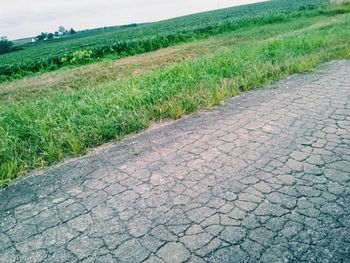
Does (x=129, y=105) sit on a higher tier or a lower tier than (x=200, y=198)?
higher

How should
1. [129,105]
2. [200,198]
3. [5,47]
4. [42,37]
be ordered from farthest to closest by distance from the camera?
1. [42,37]
2. [5,47]
3. [129,105]
4. [200,198]

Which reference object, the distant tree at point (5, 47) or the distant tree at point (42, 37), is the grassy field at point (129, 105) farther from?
the distant tree at point (42, 37)

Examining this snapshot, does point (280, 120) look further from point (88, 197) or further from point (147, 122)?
point (88, 197)

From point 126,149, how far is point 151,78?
377 cm

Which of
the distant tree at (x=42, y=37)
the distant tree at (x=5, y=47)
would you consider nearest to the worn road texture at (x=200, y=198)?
the distant tree at (x=5, y=47)

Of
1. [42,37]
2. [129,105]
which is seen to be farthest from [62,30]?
[129,105]

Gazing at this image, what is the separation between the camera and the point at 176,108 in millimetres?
5961

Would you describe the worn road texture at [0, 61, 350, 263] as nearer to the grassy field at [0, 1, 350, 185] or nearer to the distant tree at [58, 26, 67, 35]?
the grassy field at [0, 1, 350, 185]

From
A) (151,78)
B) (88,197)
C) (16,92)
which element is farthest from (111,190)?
(16,92)

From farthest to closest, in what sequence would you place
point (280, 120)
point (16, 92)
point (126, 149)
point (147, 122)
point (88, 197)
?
point (16, 92) → point (147, 122) → point (280, 120) → point (126, 149) → point (88, 197)

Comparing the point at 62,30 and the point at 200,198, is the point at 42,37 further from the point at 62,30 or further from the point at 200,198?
the point at 200,198

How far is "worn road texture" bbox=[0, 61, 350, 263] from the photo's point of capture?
279 centimetres

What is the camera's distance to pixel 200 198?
3.45 metres

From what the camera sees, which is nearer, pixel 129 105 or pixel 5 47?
pixel 129 105
